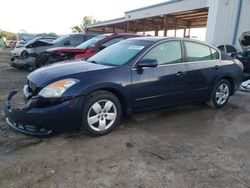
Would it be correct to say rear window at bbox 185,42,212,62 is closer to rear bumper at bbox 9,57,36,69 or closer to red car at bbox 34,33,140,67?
red car at bbox 34,33,140,67

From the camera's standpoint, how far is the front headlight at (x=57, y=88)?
3355mm

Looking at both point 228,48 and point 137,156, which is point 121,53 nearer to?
point 137,156

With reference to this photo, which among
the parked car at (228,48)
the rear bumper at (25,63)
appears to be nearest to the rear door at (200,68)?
the parked car at (228,48)

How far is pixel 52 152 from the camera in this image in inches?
127

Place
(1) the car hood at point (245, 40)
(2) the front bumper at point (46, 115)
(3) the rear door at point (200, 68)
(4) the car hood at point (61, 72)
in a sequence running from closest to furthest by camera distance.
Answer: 1. (2) the front bumper at point (46, 115)
2. (4) the car hood at point (61, 72)
3. (3) the rear door at point (200, 68)
4. (1) the car hood at point (245, 40)

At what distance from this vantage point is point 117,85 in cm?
378

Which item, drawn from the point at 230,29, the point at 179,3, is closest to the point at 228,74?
the point at 230,29

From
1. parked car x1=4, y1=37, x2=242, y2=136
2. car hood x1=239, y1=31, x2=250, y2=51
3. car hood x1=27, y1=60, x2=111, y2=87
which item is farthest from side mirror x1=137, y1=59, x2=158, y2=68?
car hood x1=239, y1=31, x2=250, y2=51

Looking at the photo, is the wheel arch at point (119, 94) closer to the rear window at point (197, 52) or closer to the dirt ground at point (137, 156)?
the dirt ground at point (137, 156)

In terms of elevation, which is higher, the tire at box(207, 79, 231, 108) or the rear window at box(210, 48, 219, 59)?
the rear window at box(210, 48, 219, 59)

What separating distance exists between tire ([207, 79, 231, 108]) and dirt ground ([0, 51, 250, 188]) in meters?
0.86

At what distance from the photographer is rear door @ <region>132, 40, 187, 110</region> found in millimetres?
4043

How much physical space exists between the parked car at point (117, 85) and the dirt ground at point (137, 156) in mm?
278

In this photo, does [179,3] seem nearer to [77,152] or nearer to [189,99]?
[189,99]
